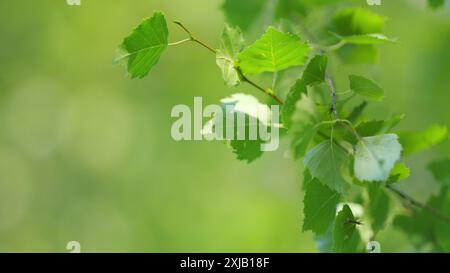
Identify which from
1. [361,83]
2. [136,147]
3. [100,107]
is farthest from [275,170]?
[361,83]

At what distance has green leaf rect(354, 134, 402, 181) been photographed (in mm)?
583

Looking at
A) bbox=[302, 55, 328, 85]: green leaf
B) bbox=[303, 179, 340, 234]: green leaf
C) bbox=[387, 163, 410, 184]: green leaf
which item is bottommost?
bbox=[303, 179, 340, 234]: green leaf

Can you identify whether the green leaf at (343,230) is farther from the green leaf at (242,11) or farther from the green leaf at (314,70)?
the green leaf at (242,11)

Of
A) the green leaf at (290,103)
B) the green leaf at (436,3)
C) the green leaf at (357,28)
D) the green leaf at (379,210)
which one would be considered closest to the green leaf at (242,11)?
the green leaf at (357,28)

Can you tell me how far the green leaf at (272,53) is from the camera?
25.9 inches

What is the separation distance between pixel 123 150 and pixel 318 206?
3783 mm

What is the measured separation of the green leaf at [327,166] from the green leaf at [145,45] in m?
0.19

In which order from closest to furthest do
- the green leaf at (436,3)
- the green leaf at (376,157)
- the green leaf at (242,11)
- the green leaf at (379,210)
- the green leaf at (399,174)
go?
the green leaf at (376,157) → the green leaf at (399,174) → the green leaf at (379,210) → the green leaf at (436,3) → the green leaf at (242,11)

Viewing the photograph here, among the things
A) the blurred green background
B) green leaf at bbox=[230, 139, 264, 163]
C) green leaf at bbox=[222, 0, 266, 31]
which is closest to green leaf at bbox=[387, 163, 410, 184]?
green leaf at bbox=[230, 139, 264, 163]

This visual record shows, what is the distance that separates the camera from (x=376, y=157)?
600mm

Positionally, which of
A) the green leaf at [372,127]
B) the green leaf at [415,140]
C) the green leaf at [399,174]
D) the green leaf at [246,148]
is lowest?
the green leaf at [399,174]

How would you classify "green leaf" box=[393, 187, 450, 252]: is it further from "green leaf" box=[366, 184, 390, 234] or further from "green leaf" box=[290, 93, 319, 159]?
"green leaf" box=[290, 93, 319, 159]

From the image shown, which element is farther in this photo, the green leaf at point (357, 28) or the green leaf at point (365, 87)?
the green leaf at point (357, 28)

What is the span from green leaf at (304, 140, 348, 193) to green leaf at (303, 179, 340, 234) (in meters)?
0.04
